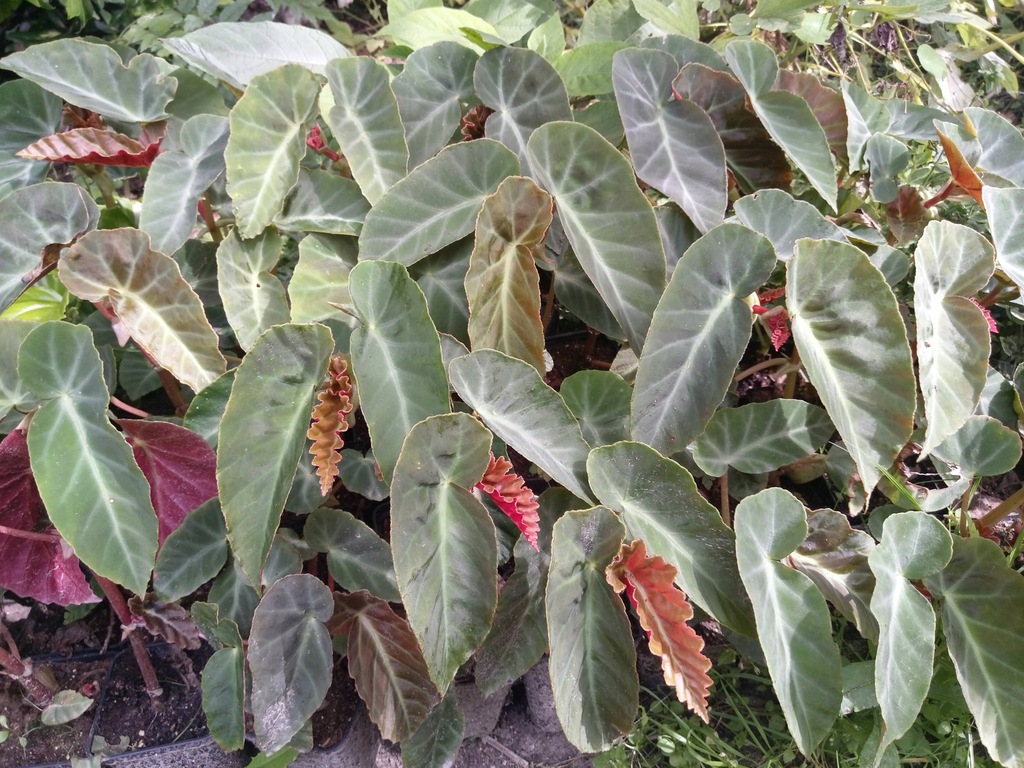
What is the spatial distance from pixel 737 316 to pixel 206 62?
3.44 feet

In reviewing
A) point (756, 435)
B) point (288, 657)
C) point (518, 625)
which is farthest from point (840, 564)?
point (288, 657)

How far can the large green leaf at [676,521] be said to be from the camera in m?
0.89

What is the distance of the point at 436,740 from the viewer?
1.16 meters

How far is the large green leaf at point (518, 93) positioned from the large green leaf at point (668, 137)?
11 centimetres

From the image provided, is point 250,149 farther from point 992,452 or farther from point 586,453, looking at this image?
point 992,452

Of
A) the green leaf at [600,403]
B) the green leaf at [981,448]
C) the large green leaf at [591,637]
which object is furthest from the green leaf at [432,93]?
the green leaf at [981,448]

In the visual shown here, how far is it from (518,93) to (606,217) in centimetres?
31

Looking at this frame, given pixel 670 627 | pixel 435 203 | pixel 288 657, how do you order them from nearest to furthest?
pixel 670 627, pixel 288 657, pixel 435 203

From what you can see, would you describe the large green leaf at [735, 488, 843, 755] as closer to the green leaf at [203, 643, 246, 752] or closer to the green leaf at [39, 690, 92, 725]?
the green leaf at [203, 643, 246, 752]

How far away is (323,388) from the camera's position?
96cm

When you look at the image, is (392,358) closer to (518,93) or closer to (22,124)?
(518,93)

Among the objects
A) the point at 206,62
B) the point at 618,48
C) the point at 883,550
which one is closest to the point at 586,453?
the point at 883,550

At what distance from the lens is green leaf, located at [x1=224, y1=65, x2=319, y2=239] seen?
3.68 ft

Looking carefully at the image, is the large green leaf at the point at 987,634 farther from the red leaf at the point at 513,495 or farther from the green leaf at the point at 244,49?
the green leaf at the point at 244,49
